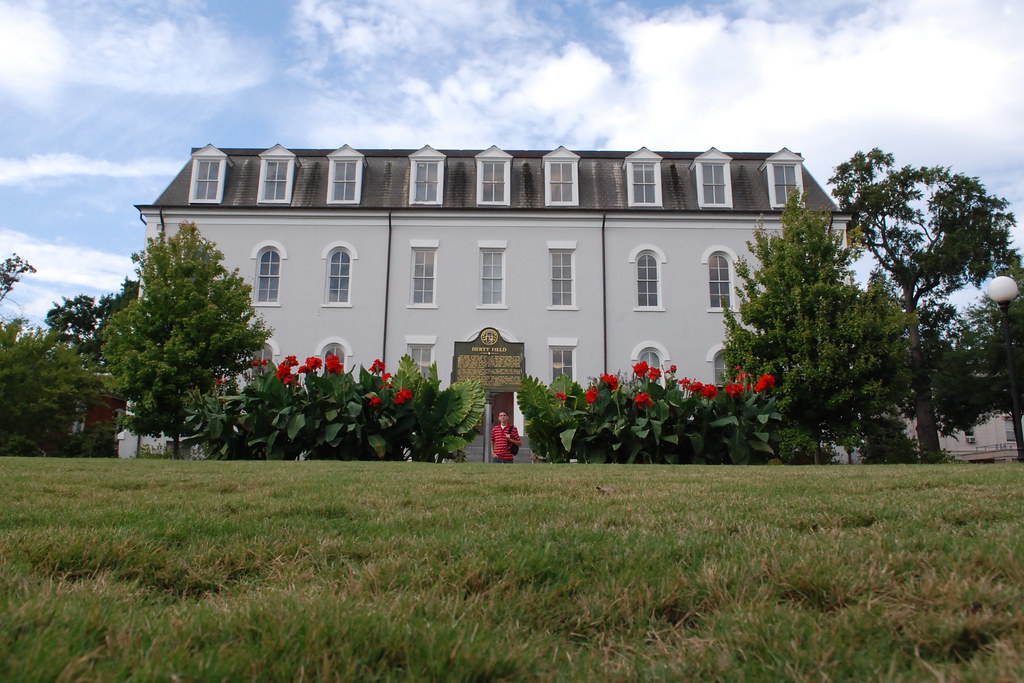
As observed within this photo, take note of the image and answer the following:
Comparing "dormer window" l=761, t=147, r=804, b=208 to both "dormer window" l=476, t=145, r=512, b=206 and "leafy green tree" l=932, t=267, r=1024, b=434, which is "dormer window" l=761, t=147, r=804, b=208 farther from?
"dormer window" l=476, t=145, r=512, b=206

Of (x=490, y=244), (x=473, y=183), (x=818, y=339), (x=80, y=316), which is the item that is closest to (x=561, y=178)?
(x=473, y=183)

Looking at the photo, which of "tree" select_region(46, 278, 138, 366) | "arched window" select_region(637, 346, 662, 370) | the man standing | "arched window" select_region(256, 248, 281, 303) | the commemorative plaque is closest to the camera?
the man standing

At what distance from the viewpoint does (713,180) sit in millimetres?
27594

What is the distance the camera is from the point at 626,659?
77.3 inches

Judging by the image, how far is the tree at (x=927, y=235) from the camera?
31250 mm

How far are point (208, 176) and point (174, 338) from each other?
36.6 ft

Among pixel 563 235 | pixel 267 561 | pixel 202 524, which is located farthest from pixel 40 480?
pixel 563 235

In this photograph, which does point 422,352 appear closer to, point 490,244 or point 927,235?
point 490,244

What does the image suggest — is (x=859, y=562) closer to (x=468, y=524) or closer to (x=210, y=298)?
(x=468, y=524)

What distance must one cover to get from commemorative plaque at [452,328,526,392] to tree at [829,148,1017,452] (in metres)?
17.2

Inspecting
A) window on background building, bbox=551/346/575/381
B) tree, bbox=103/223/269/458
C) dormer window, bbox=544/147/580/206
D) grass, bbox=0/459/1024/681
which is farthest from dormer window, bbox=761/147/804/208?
grass, bbox=0/459/1024/681

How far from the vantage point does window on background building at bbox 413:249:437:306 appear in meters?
26.4

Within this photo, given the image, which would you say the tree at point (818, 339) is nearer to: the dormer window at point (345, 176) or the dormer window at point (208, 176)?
the dormer window at point (345, 176)

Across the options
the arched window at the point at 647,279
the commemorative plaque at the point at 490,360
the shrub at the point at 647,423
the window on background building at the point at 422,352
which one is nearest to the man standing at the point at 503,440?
the shrub at the point at 647,423
